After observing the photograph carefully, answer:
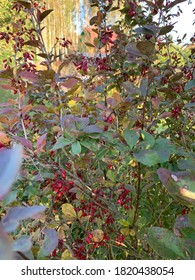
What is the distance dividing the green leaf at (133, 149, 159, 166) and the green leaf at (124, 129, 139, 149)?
2 cm

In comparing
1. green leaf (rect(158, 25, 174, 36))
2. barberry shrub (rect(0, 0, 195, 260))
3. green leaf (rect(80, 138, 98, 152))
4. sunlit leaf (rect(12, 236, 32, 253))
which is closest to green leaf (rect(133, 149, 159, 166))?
barberry shrub (rect(0, 0, 195, 260))

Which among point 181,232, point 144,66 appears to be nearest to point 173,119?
point 144,66

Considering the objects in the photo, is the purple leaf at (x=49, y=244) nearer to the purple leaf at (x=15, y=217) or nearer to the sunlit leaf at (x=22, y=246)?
the sunlit leaf at (x=22, y=246)

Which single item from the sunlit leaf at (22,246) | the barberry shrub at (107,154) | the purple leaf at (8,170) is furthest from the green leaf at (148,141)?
the purple leaf at (8,170)

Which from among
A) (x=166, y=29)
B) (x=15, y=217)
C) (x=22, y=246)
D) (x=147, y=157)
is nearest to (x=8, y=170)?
(x=15, y=217)

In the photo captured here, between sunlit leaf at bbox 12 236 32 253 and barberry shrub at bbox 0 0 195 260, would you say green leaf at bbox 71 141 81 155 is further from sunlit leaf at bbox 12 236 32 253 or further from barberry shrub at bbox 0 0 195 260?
sunlit leaf at bbox 12 236 32 253

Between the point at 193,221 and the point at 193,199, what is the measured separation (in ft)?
0.21

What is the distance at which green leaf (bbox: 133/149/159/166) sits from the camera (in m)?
0.71

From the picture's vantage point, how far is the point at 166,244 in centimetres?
54

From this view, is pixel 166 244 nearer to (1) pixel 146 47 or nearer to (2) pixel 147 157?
(2) pixel 147 157

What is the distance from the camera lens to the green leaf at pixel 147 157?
0.71 meters

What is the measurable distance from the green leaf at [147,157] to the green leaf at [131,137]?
0.02 m
